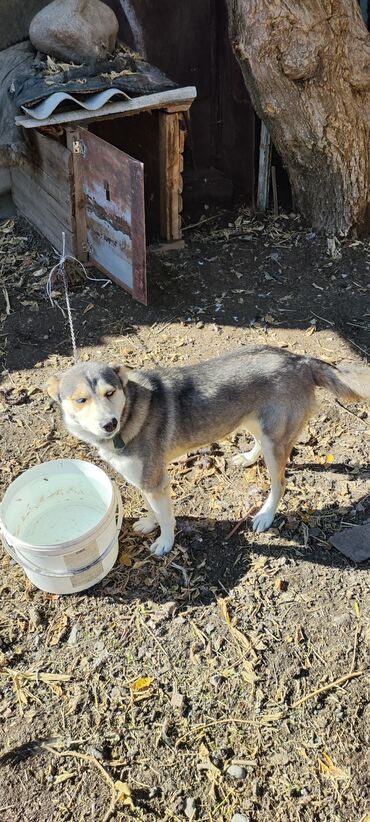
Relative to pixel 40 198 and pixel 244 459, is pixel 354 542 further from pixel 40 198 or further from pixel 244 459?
pixel 40 198

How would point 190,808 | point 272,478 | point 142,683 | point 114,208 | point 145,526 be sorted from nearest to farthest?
point 190,808
point 142,683
point 272,478
point 145,526
point 114,208

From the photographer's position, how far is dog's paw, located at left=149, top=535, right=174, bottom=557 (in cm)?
518

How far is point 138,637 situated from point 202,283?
4.62 metres

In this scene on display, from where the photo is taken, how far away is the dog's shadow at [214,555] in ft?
16.3

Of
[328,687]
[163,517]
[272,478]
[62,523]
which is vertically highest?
[272,478]

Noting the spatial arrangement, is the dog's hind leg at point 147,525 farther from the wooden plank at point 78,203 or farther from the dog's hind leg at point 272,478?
the wooden plank at point 78,203

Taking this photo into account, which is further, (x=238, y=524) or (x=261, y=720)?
(x=238, y=524)

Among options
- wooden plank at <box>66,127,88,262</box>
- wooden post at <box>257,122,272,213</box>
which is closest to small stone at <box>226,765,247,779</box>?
wooden plank at <box>66,127,88,262</box>

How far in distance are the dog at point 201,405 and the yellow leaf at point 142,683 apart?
3.46 feet

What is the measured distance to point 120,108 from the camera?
7.43 metres

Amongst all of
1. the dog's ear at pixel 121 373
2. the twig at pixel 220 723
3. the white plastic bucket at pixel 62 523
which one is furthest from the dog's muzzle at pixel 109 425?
the twig at pixel 220 723

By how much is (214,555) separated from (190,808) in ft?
5.70

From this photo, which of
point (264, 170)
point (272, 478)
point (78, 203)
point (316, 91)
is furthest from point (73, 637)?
point (264, 170)

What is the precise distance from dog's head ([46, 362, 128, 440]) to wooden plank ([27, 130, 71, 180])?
3988 mm
